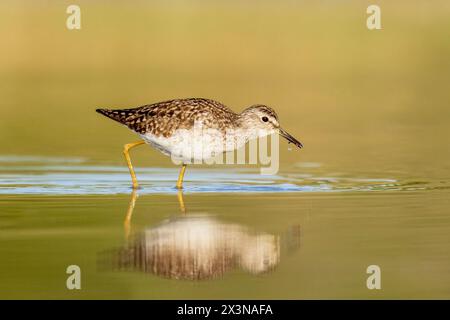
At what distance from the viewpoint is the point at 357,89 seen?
120 ft

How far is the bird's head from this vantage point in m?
19.6

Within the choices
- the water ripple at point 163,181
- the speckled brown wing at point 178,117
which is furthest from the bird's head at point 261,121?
the water ripple at point 163,181

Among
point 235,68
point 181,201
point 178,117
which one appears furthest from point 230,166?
point 235,68

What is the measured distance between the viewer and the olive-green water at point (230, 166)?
42.6ft

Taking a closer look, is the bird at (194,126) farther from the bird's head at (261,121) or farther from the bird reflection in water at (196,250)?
the bird reflection in water at (196,250)

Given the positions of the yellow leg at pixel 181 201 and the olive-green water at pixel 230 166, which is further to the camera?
the yellow leg at pixel 181 201

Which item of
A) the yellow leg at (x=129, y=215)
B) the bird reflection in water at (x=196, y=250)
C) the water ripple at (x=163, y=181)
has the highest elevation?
the water ripple at (x=163, y=181)

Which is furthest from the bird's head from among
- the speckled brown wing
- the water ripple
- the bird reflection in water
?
the bird reflection in water

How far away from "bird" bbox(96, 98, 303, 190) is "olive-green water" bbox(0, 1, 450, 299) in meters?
0.62

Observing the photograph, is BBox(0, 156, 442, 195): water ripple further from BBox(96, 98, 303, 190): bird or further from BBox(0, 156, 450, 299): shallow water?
BBox(96, 98, 303, 190): bird

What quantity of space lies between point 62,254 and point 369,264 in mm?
3360

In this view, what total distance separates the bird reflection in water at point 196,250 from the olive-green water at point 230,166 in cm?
3

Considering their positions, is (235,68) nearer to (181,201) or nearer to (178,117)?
(178,117)

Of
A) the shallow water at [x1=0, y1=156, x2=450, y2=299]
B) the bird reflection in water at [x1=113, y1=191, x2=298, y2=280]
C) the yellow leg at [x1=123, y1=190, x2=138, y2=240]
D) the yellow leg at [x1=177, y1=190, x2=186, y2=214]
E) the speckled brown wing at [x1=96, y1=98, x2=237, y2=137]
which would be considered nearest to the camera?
the shallow water at [x1=0, y1=156, x2=450, y2=299]
